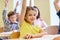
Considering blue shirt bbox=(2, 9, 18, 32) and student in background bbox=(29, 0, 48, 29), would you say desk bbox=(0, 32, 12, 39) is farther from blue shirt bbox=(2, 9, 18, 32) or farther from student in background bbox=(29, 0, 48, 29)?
student in background bbox=(29, 0, 48, 29)

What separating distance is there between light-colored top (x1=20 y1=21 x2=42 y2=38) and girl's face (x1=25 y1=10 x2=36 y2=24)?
0.11 ft

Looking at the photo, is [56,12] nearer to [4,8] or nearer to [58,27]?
[58,27]

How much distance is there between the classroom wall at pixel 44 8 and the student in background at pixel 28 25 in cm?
6

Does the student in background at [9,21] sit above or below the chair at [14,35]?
above

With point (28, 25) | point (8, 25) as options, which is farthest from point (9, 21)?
point (28, 25)

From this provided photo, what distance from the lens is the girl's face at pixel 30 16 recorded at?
89 cm

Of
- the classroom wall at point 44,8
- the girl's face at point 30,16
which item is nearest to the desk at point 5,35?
the girl's face at point 30,16

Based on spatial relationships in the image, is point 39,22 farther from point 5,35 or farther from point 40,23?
point 5,35

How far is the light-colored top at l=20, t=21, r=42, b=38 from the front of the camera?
88cm

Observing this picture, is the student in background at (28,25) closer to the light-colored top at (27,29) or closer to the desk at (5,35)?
the light-colored top at (27,29)

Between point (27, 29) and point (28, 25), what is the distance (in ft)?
0.10

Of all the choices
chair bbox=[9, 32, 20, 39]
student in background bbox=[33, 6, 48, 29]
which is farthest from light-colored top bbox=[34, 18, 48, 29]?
chair bbox=[9, 32, 20, 39]

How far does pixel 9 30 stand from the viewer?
0.94m

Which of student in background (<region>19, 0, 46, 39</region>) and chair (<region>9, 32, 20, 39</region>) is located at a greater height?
student in background (<region>19, 0, 46, 39</region>)
